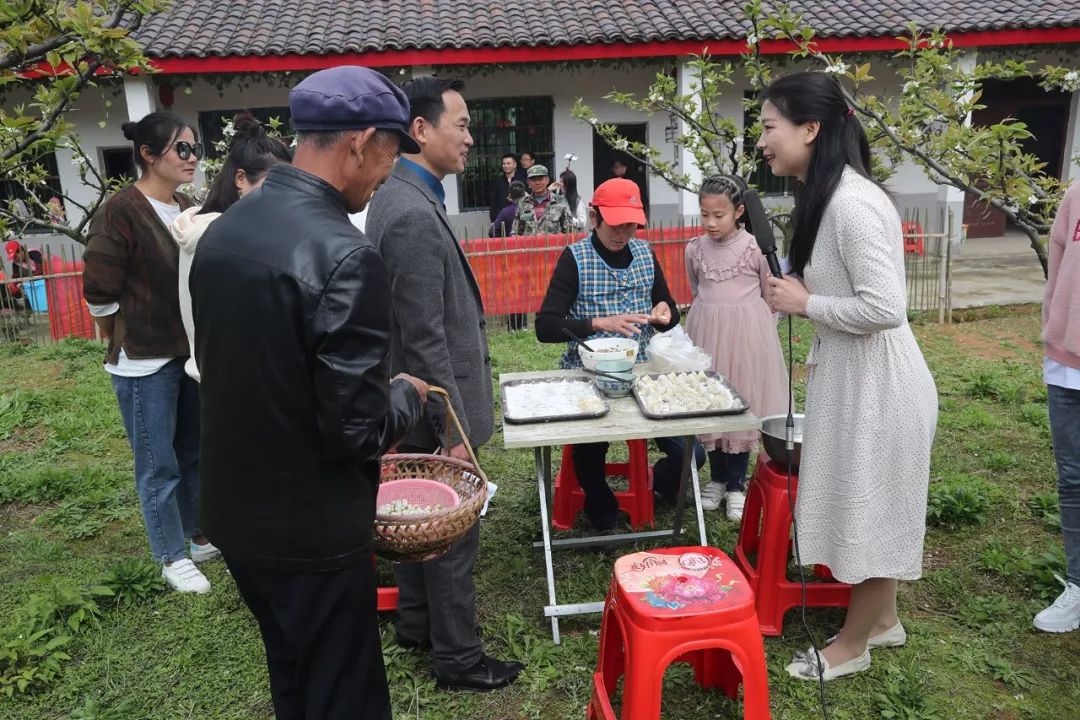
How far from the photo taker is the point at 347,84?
1.68 metres

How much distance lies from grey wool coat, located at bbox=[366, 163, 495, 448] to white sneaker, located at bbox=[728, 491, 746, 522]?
1832 mm

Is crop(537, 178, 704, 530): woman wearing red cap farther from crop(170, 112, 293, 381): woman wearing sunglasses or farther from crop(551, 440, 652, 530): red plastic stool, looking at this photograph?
crop(170, 112, 293, 381): woman wearing sunglasses

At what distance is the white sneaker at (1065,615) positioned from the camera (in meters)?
2.94

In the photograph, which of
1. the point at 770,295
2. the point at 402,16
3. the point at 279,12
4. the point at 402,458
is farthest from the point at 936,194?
the point at 402,458

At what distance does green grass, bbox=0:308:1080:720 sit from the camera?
8.85ft

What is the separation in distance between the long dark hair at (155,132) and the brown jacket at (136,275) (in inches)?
7.5

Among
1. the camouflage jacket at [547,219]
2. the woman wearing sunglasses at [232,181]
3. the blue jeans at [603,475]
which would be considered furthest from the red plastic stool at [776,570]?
the camouflage jacket at [547,219]

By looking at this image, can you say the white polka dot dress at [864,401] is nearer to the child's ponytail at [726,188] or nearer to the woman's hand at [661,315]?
the woman's hand at [661,315]

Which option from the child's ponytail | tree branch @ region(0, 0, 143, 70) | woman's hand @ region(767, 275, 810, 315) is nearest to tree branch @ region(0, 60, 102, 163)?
tree branch @ region(0, 0, 143, 70)

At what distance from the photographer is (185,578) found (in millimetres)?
3420

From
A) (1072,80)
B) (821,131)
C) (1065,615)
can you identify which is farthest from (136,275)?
(1072,80)

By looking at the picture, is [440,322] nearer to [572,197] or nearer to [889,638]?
[889,638]

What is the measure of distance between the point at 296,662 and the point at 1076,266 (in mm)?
2674

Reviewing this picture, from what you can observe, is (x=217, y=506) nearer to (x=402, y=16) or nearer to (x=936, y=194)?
(x=402, y=16)
